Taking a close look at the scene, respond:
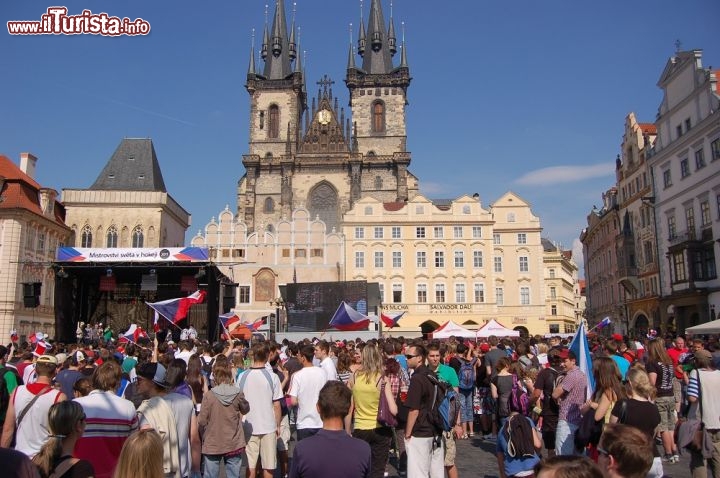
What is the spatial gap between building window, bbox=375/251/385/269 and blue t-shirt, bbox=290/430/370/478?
45.3 meters

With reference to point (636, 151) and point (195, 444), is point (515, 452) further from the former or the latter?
point (636, 151)

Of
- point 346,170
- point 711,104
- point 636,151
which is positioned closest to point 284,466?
point 711,104

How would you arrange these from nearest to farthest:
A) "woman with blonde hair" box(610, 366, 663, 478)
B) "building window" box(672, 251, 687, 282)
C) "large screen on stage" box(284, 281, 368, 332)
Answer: "woman with blonde hair" box(610, 366, 663, 478), "building window" box(672, 251, 687, 282), "large screen on stage" box(284, 281, 368, 332)

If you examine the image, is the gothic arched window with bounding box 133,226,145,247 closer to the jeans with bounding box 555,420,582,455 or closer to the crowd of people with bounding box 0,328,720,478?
the crowd of people with bounding box 0,328,720,478

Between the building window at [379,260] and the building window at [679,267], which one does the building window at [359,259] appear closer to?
the building window at [379,260]

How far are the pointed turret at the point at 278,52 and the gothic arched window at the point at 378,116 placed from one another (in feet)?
35.9

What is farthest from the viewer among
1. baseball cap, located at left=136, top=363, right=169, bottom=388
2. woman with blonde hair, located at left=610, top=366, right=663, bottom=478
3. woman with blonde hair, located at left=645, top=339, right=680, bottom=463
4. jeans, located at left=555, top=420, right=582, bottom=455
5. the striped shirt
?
woman with blonde hair, located at left=645, top=339, right=680, bottom=463

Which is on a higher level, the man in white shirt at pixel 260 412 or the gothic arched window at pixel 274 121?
the gothic arched window at pixel 274 121

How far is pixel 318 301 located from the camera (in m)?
37.4

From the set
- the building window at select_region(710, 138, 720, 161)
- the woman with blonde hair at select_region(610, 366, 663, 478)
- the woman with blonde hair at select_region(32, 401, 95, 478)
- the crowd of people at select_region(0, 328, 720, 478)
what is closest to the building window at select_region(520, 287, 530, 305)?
the building window at select_region(710, 138, 720, 161)

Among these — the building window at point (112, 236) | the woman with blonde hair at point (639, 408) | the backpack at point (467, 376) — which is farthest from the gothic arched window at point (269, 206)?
the woman with blonde hair at point (639, 408)

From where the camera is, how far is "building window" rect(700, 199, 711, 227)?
102ft

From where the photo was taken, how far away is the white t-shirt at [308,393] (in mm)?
7398

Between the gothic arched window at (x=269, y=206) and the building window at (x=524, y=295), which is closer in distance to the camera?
the building window at (x=524, y=295)
